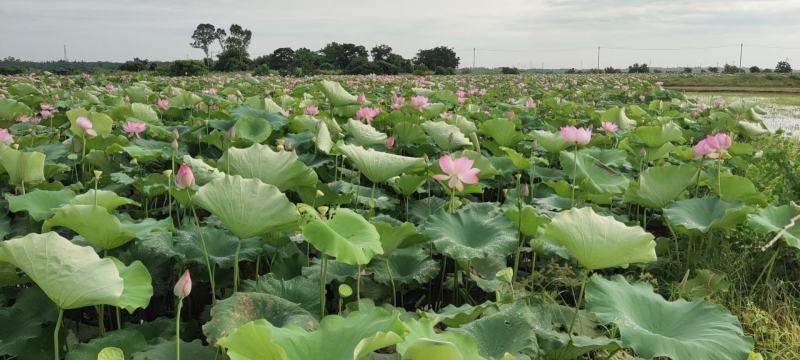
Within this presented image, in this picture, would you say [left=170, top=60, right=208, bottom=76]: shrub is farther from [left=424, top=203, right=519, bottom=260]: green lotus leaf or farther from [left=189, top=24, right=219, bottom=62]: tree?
[left=189, top=24, right=219, bottom=62]: tree

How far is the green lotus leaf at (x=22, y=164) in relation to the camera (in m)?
1.87

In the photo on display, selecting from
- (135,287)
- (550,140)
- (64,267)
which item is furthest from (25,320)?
(550,140)

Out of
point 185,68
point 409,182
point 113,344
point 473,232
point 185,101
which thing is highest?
point 185,68

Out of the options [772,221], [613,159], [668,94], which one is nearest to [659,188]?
[772,221]

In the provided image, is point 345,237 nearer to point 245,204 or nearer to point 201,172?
point 245,204

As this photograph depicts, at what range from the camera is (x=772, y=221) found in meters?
2.10

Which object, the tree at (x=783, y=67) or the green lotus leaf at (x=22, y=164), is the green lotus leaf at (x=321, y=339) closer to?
the green lotus leaf at (x=22, y=164)

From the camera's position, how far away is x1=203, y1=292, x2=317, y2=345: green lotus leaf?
1165mm

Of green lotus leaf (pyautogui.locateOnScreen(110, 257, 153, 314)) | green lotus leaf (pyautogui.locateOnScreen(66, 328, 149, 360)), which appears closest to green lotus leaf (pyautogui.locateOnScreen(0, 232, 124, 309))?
green lotus leaf (pyautogui.locateOnScreen(110, 257, 153, 314))

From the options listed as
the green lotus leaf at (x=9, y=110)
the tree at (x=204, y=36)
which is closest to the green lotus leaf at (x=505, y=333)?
the green lotus leaf at (x=9, y=110)

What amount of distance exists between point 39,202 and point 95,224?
49cm

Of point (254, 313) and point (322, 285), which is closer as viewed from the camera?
point (254, 313)

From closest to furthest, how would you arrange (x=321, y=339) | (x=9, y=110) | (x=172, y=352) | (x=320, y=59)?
1. (x=321, y=339)
2. (x=172, y=352)
3. (x=9, y=110)
4. (x=320, y=59)

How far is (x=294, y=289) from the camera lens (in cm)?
146
